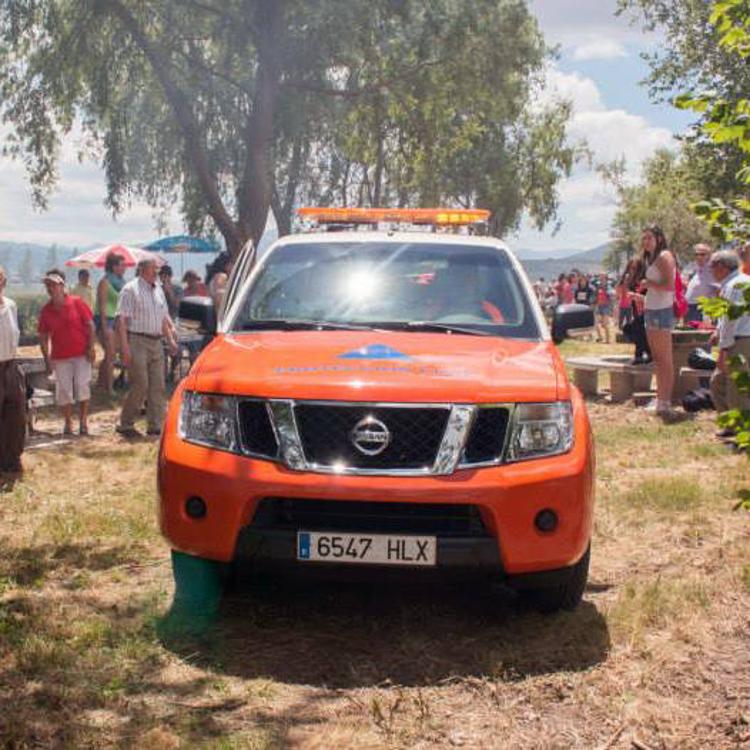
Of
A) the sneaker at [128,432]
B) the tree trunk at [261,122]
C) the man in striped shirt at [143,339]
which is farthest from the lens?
the tree trunk at [261,122]

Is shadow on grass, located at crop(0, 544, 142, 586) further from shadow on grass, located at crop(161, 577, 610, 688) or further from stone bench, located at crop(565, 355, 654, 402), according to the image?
stone bench, located at crop(565, 355, 654, 402)

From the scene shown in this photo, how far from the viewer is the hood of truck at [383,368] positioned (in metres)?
4.41

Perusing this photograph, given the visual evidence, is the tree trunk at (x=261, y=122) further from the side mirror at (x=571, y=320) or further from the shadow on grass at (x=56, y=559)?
the side mirror at (x=571, y=320)

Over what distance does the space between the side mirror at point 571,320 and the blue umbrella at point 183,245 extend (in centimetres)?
2448

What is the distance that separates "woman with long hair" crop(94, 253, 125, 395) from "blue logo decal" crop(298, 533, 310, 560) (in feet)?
34.0

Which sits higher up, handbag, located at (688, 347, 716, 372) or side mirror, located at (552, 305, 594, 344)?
side mirror, located at (552, 305, 594, 344)

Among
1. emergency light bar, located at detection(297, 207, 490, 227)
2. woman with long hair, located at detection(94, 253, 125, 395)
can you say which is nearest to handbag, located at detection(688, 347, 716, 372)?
emergency light bar, located at detection(297, 207, 490, 227)

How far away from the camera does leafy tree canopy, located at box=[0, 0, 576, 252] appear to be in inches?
740

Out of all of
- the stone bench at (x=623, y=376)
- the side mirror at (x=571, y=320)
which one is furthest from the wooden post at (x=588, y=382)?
the side mirror at (x=571, y=320)

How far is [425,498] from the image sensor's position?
4250 mm

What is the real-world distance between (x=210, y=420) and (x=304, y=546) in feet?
2.24

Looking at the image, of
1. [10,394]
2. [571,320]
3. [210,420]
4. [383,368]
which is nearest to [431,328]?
[383,368]

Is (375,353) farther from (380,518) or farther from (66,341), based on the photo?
(66,341)

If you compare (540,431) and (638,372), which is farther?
(638,372)
